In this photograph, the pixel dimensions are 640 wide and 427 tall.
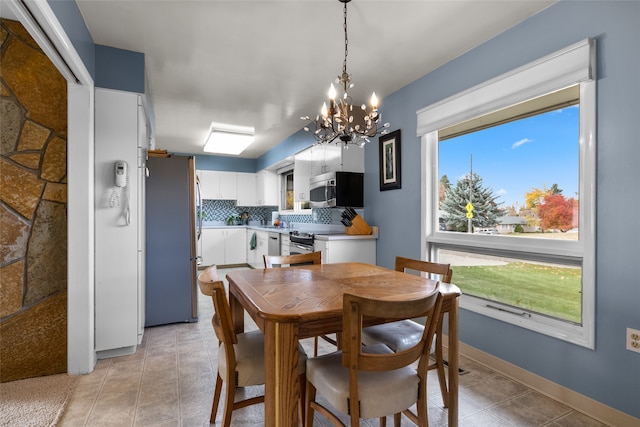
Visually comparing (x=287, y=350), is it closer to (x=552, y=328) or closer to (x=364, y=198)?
(x=552, y=328)

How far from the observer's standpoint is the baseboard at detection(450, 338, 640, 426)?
177cm

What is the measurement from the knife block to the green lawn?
3.94ft

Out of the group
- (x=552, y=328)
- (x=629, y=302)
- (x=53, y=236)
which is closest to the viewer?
(x=629, y=302)

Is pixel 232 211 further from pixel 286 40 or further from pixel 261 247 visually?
pixel 286 40

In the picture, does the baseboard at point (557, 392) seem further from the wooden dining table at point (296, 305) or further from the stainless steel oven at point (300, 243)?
the stainless steel oven at point (300, 243)

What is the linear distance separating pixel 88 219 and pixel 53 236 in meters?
0.26

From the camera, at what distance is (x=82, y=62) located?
2174mm

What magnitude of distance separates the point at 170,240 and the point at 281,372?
2.49m

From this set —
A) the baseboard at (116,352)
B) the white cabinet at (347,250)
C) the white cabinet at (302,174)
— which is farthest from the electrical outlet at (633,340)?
the white cabinet at (302,174)

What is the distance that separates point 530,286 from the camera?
2324mm

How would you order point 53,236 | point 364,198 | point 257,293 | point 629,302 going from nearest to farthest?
1. point 257,293
2. point 629,302
3. point 53,236
4. point 364,198

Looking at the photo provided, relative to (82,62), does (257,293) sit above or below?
below

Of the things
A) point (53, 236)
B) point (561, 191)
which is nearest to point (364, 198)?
point (561, 191)

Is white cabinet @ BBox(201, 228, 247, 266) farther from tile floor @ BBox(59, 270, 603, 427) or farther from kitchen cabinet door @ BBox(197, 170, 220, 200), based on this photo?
tile floor @ BBox(59, 270, 603, 427)
